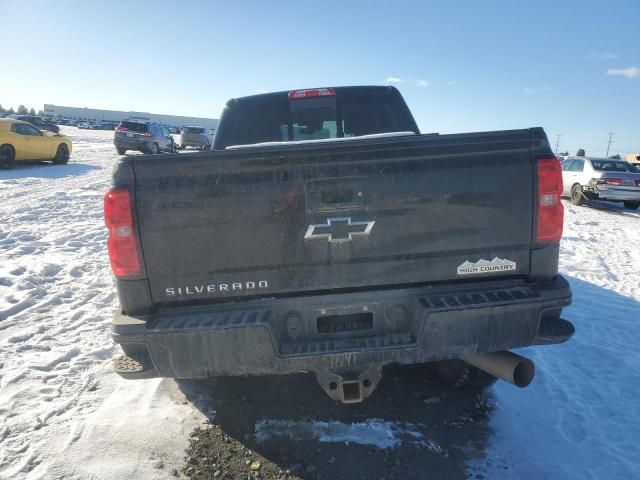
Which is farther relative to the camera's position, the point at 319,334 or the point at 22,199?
the point at 22,199

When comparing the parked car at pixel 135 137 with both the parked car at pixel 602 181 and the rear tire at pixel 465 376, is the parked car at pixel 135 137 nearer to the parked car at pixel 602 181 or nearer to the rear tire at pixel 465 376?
the parked car at pixel 602 181

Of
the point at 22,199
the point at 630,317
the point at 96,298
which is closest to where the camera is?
the point at 630,317

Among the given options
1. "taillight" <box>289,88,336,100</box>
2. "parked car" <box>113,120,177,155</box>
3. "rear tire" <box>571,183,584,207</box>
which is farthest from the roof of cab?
"parked car" <box>113,120,177,155</box>

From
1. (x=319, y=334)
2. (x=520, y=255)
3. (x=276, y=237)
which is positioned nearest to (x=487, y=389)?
(x=520, y=255)

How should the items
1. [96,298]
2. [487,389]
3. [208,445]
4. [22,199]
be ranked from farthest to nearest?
1. [22,199]
2. [96,298]
3. [487,389]
4. [208,445]

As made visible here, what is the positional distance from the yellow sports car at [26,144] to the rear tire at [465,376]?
18.9 m

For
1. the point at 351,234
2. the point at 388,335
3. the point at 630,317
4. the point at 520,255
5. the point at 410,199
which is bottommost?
the point at 630,317

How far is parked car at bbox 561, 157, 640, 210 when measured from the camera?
47.8 ft

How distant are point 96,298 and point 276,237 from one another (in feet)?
12.7

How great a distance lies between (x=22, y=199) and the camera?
11.2 metres

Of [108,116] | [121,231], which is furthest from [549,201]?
[108,116]

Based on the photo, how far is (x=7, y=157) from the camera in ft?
55.2

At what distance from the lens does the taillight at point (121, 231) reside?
7.80 feet

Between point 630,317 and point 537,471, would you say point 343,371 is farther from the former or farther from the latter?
point 630,317
